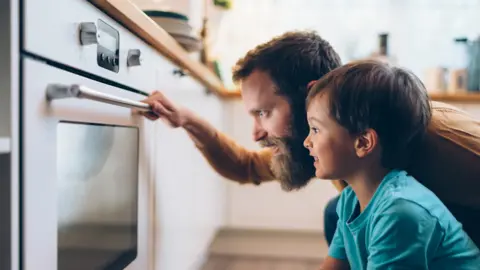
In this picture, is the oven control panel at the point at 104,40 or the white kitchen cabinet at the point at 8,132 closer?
the white kitchen cabinet at the point at 8,132

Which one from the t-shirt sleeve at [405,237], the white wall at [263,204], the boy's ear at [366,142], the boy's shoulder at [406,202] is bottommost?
the white wall at [263,204]

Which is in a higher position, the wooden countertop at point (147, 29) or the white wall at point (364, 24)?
the white wall at point (364, 24)

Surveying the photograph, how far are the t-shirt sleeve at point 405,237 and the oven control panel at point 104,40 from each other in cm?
51

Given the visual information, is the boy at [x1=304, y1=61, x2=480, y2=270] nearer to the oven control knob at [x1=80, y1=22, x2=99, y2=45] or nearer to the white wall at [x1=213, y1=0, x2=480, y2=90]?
the oven control knob at [x1=80, y1=22, x2=99, y2=45]

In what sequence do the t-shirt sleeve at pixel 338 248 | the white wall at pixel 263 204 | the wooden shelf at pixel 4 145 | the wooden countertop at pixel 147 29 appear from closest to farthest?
the wooden shelf at pixel 4 145, the wooden countertop at pixel 147 29, the t-shirt sleeve at pixel 338 248, the white wall at pixel 263 204

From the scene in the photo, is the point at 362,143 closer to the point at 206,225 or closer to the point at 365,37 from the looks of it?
the point at 206,225

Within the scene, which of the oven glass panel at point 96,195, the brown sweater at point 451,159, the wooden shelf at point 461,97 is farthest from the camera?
the wooden shelf at point 461,97

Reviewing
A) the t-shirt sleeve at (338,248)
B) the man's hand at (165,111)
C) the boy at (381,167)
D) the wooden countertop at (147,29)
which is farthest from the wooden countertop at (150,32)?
the t-shirt sleeve at (338,248)

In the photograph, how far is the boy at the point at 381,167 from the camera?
805mm

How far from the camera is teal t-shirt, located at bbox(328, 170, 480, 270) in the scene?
2.61 feet

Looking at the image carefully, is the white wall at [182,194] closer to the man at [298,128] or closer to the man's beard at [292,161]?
the man at [298,128]

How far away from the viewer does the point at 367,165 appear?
0.95m

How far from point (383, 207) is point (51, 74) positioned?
531mm

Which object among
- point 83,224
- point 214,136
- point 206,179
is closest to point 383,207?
point 83,224
